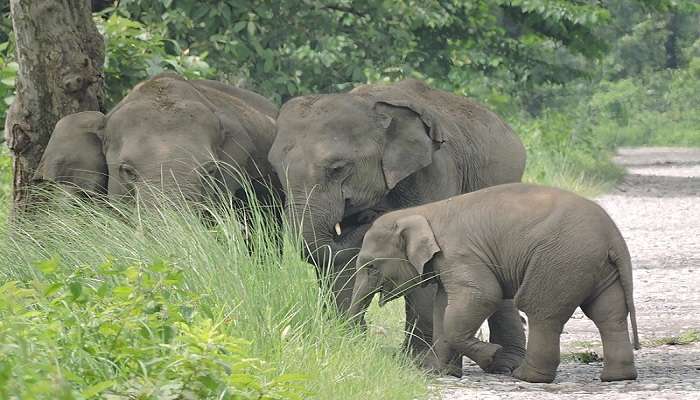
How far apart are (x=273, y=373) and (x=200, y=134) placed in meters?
3.32

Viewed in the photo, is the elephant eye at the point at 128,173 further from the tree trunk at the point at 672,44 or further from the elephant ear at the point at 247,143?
the tree trunk at the point at 672,44

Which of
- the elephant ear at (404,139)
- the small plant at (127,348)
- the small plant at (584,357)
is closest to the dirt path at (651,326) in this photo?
the small plant at (584,357)

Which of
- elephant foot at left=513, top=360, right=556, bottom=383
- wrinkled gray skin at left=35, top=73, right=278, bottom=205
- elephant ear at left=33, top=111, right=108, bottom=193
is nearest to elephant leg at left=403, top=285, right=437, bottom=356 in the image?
elephant foot at left=513, top=360, right=556, bottom=383

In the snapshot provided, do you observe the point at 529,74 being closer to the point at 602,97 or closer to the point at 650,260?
the point at 650,260

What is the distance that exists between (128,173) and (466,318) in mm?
2468

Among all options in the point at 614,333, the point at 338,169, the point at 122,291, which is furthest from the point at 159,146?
the point at 122,291

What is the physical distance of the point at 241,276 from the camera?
28.7 feet

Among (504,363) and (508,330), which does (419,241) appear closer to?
(504,363)

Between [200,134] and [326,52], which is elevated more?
[200,134]

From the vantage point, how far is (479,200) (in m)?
9.44

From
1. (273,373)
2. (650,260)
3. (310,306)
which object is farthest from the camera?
(650,260)

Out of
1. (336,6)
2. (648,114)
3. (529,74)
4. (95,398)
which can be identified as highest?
(95,398)

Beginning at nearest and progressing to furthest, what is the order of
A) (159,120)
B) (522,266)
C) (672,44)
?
(522,266) < (159,120) < (672,44)

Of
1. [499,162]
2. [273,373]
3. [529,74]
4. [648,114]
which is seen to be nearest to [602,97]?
[648,114]
